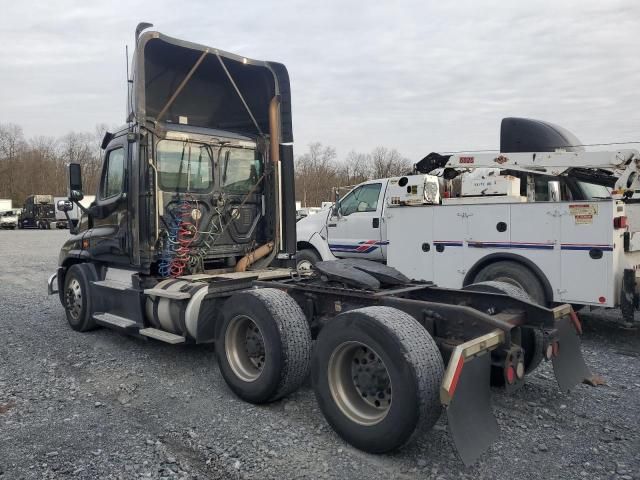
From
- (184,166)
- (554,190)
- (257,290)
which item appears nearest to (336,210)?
(554,190)

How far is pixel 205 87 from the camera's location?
6867 millimetres

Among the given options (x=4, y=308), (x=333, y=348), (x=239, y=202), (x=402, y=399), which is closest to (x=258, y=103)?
(x=239, y=202)

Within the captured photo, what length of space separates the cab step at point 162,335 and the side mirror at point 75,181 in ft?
7.14

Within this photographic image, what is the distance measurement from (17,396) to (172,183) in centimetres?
269

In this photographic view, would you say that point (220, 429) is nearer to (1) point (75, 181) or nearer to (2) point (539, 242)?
(1) point (75, 181)

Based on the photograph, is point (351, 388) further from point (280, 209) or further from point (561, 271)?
point (561, 271)

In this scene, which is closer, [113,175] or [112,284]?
[112,284]

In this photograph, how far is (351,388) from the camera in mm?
3754

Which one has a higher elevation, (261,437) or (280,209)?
(280,209)

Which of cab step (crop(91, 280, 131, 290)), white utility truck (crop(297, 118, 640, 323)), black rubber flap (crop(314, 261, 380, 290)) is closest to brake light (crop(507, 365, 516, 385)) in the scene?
black rubber flap (crop(314, 261, 380, 290))

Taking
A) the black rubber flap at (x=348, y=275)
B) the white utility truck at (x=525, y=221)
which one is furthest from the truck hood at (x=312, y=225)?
the black rubber flap at (x=348, y=275)

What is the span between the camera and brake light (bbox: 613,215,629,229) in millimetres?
6227

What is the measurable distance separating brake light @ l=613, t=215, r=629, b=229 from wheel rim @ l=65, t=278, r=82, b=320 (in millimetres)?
6581

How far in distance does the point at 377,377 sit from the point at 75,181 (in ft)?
16.6
